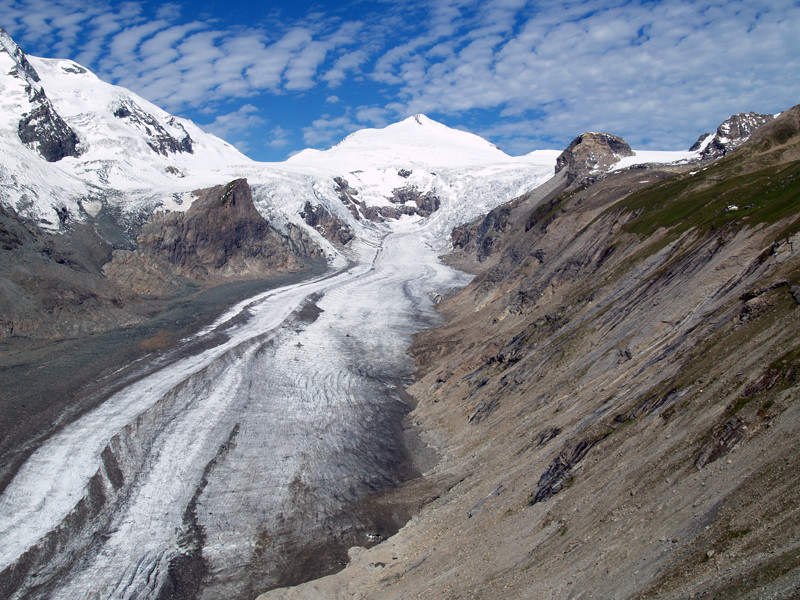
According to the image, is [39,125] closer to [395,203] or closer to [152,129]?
[152,129]

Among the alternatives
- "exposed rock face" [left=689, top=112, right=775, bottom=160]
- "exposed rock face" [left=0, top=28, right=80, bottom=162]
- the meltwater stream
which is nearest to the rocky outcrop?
"exposed rock face" [left=0, top=28, right=80, bottom=162]

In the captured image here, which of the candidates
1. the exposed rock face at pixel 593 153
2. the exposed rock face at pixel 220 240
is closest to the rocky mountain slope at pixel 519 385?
the exposed rock face at pixel 220 240

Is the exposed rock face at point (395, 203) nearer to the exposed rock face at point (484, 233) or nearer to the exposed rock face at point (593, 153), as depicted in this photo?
the exposed rock face at point (484, 233)

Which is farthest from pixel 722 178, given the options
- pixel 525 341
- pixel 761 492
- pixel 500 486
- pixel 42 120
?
pixel 42 120

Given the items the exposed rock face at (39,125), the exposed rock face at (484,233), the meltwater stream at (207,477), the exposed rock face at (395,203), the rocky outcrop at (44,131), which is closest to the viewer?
the meltwater stream at (207,477)

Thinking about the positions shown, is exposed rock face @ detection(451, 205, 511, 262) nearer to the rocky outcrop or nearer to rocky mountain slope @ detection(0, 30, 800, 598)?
rocky mountain slope @ detection(0, 30, 800, 598)

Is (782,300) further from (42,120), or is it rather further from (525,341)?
(42,120)
